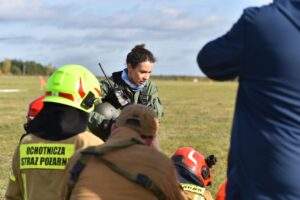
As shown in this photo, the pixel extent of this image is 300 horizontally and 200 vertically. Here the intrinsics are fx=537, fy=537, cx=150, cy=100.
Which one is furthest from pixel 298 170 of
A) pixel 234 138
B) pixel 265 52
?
pixel 265 52

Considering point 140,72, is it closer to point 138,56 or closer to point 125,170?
point 138,56

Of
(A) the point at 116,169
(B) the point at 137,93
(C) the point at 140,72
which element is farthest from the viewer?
(B) the point at 137,93

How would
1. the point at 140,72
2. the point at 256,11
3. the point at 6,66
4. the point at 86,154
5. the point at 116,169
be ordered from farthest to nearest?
1. the point at 6,66
2. the point at 140,72
3. the point at 86,154
4. the point at 116,169
5. the point at 256,11

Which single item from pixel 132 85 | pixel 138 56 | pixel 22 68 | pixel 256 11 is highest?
pixel 256 11

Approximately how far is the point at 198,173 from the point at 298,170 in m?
2.14

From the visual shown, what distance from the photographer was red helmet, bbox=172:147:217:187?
4555mm

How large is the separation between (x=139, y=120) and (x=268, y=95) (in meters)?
0.81

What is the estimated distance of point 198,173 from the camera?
15.3 ft

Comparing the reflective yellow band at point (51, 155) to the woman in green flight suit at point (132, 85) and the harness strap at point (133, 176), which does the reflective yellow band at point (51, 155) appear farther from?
the woman in green flight suit at point (132, 85)

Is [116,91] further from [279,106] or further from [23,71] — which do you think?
[23,71]

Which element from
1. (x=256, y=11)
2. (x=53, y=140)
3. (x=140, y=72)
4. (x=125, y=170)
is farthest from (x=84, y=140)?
(x=140, y=72)

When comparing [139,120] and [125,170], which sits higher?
[139,120]

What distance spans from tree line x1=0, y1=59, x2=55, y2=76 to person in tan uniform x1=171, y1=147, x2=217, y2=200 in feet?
368

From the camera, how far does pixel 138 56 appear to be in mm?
5785
